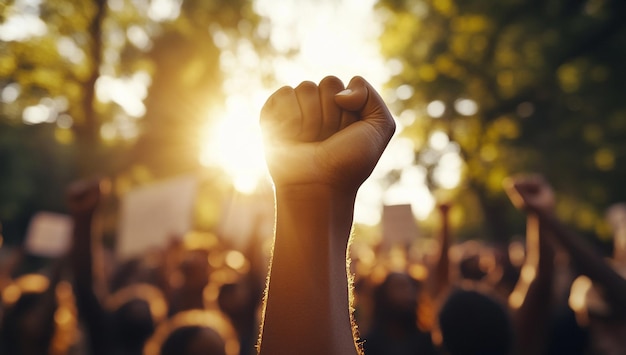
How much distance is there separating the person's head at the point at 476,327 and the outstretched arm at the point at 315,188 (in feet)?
3.65

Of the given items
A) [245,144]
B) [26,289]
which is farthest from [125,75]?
[26,289]

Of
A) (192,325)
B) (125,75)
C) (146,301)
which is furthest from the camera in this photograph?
(125,75)

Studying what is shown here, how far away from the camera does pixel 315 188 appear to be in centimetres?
128

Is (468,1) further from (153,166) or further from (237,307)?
(237,307)

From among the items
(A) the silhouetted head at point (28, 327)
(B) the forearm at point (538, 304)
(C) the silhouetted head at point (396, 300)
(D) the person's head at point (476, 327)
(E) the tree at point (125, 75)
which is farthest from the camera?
(E) the tree at point (125, 75)

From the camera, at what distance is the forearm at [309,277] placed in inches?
48.9

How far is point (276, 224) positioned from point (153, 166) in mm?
16150

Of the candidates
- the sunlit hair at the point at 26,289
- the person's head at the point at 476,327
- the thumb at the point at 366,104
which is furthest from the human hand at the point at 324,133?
the sunlit hair at the point at 26,289

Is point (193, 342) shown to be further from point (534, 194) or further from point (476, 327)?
point (534, 194)

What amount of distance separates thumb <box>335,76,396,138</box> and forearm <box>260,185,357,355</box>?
0.62ft

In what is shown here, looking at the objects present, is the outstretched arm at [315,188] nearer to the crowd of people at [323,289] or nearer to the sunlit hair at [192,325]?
the crowd of people at [323,289]

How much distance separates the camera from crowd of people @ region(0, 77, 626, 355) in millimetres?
1271

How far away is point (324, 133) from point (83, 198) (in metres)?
1.81

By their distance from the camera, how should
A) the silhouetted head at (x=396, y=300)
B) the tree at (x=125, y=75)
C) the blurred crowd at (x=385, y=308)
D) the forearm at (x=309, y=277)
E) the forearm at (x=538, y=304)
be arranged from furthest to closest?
the tree at (x=125, y=75) → the silhouetted head at (x=396, y=300) → the forearm at (x=538, y=304) → the blurred crowd at (x=385, y=308) → the forearm at (x=309, y=277)
